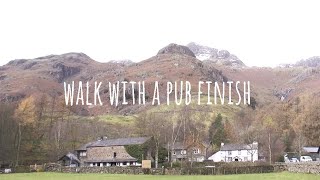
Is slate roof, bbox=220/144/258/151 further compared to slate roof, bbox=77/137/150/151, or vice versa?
slate roof, bbox=220/144/258/151

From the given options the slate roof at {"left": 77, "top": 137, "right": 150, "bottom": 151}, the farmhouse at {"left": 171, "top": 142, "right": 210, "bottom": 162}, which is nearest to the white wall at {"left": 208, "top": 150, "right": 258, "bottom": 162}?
the farmhouse at {"left": 171, "top": 142, "right": 210, "bottom": 162}

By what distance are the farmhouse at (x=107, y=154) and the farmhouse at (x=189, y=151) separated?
644 inches

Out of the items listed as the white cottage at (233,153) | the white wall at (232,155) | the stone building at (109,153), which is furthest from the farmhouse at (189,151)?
the stone building at (109,153)

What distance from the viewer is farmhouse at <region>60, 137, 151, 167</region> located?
10931cm

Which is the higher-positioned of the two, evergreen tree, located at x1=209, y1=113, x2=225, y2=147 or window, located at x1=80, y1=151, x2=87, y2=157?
evergreen tree, located at x1=209, y1=113, x2=225, y2=147

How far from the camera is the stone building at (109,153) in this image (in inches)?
4310

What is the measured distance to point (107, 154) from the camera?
4459 inches

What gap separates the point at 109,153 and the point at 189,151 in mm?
25108

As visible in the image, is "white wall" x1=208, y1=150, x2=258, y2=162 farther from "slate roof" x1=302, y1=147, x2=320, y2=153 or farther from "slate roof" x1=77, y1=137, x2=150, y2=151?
"slate roof" x1=77, y1=137, x2=150, y2=151

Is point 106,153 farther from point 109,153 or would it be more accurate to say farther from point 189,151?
point 189,151

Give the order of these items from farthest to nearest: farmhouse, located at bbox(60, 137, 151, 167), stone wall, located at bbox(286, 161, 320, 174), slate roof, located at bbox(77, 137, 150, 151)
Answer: farmhouse, located at bbox(60, 137, 151, 167), slate roof, located at bbox(77, 137, 150, 151), stone wall, located at bbox(286, 161, 320, 174)

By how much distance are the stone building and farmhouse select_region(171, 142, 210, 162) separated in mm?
16462

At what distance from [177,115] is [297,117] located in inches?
2008

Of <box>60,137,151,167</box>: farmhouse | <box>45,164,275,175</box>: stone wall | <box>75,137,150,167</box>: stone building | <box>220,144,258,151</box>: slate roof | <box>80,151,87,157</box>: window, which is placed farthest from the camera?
<box>220,144,258,151</box>: slate roof
